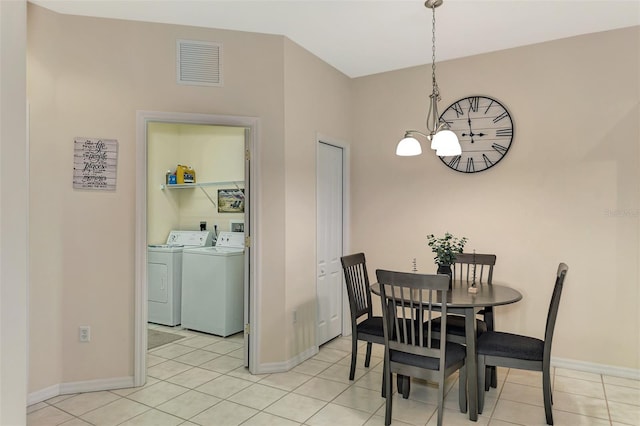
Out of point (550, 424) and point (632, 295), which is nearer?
point (550, 424)

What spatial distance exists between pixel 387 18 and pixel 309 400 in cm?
293

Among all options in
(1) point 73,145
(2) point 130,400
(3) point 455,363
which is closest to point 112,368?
(2) point 130,400

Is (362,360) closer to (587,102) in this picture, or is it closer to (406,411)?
(406,411)

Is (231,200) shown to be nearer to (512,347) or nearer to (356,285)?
(356,285)

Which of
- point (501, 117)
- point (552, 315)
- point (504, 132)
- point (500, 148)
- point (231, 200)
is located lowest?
point (552, 315)

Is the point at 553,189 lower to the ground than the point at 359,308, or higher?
higher

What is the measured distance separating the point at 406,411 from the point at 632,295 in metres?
2.15

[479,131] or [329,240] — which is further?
[329,240]

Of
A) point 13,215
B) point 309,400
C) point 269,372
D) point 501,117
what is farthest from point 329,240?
point 13,215

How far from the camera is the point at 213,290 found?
4.39m

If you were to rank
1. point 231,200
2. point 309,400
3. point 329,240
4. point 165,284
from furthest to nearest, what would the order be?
point 231,200 < point 165,284 < point 329,240 < point 309,400

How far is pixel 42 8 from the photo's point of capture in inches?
114

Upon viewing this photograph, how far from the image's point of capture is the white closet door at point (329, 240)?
13.3 ft

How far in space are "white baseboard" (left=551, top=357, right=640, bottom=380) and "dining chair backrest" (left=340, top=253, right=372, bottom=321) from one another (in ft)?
5.74
